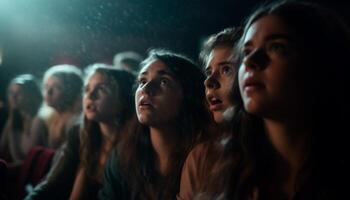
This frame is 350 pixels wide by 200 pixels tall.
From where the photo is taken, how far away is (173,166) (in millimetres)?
988

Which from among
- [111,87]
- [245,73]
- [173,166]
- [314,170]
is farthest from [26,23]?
[314,170]

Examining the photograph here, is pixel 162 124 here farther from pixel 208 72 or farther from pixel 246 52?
pixel 246 52

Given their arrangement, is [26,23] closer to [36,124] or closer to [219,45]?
[36,124]

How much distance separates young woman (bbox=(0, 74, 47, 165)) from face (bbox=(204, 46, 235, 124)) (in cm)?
110

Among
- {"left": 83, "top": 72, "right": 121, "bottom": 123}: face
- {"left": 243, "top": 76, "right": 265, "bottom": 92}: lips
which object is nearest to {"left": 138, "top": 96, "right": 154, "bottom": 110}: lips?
{"left": 83, "top": 72, "right": 121, "bottom": 123}: face

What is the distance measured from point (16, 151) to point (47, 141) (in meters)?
0.16

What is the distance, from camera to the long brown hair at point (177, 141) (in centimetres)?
99

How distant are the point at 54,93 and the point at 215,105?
1012 mm

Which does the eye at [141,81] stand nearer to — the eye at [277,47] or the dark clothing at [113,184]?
the dark clothing at [113,184]

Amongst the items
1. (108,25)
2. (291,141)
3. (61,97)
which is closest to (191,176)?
(291,141)

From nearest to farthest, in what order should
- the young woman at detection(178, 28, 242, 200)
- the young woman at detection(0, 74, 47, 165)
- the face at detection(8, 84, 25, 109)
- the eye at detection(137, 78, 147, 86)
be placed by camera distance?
the young woman at detection(178, 28, 242, 200), the eye at detection(137, 78, 147, 86), the young woman at detection(0, 74, 47, 165), the face at detection(8, 84, 25, 109)

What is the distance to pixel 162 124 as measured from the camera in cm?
105

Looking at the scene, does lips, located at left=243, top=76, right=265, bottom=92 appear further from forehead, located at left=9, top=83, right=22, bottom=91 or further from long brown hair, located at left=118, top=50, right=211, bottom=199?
forehead, located at left=9, top=83, right=22, bottom=91

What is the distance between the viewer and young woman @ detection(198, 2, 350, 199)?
0.68 metres
